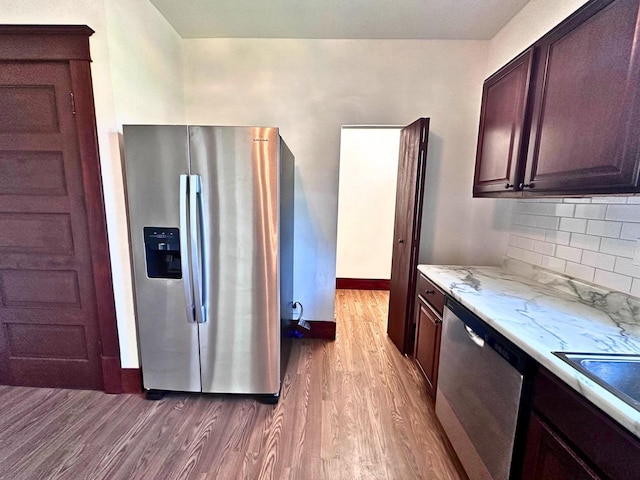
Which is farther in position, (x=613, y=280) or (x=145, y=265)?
(x=145, y=265)

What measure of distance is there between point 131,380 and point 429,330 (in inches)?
83.3

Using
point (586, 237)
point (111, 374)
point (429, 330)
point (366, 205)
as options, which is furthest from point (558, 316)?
point (366, 205)

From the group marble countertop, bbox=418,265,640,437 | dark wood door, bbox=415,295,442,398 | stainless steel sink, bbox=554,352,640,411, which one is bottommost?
dark wood door, bbox=415,295,442,398

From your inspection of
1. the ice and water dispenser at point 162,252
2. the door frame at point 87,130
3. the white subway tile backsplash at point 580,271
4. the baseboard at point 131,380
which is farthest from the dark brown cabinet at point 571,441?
the door frame at point 87,130

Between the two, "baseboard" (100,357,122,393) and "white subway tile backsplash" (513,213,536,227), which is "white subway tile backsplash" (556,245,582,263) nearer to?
"white subway tile backsplash" (513,213,536,227)

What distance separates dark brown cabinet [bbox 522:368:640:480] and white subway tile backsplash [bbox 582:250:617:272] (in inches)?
34.5

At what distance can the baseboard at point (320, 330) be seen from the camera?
9.19 feet

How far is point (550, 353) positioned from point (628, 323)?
0.64 meters

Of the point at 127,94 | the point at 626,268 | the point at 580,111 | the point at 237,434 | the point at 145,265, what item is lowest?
the point at 237,434

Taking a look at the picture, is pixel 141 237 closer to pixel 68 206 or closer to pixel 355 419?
pixel 68 206

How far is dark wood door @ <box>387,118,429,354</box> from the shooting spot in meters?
2.26

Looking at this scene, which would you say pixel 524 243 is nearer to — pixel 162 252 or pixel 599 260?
pixel 599 260

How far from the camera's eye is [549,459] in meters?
0.92

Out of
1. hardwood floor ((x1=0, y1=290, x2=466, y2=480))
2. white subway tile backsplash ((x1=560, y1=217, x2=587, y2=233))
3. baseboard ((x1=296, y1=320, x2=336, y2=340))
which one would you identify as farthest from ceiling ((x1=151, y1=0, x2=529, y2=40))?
hardwood floor ((x1=0, y1=290, x2=466, y2=480))
